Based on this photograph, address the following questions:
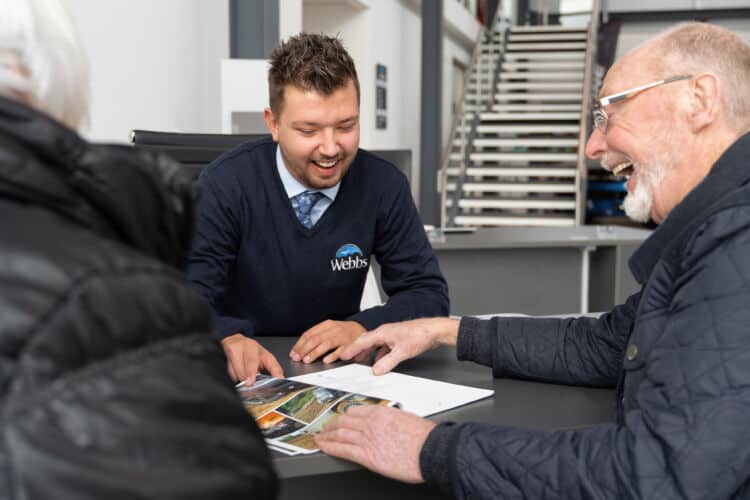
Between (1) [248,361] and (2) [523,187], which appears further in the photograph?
(2) [523,187]

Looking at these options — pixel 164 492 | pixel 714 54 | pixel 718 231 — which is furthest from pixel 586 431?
pixel 164 492

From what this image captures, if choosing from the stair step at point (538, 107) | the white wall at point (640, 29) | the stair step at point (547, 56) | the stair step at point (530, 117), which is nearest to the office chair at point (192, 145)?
the stair step at point (530, 117)

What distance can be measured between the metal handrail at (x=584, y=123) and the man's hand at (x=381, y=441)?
325 inches

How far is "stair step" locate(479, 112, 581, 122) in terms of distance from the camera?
10477 millimetres

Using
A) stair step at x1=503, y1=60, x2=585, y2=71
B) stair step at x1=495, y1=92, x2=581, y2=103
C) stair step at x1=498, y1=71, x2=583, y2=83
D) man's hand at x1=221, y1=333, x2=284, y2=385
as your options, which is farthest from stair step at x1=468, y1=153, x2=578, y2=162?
man's hand at x1=221, y1=333, x2=284, y2=385

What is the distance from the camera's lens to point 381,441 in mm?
1139

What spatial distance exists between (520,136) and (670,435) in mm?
10137

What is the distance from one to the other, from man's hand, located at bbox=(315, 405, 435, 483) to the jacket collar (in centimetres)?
46

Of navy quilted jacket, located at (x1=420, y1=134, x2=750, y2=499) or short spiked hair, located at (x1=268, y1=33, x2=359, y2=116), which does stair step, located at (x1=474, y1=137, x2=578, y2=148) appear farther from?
navy quilted jacket, located at (x1=420, y1=134, x2=750, y2=499)

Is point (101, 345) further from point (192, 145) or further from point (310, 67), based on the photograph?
point (192, 145)

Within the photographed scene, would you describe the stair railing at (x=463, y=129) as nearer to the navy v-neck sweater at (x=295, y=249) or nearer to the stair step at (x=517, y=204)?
the stair step at (x=517, y=204)

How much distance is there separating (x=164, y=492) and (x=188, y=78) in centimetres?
464

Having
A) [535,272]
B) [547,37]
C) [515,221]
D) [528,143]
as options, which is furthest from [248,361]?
[547,37]

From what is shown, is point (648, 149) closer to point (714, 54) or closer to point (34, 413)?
point (714, 54)
